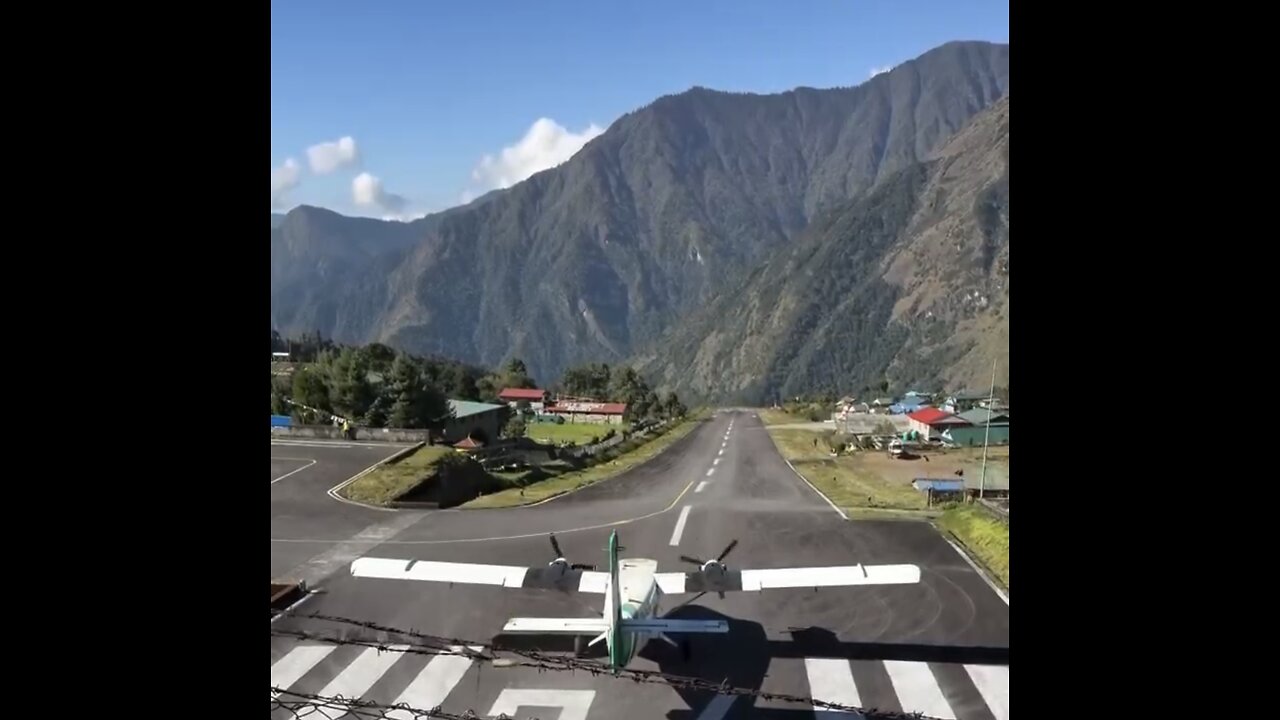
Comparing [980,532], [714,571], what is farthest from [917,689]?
[980,532]

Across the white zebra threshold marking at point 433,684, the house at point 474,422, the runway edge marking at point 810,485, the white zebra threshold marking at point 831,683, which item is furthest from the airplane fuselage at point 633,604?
the house at point 474,422

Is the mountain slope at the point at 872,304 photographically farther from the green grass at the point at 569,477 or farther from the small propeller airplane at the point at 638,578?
the small propeller airplane at the point at 638,578

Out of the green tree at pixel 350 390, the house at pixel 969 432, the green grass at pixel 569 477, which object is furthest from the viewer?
the house at pixel 969 432

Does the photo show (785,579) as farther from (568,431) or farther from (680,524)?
(568,431)

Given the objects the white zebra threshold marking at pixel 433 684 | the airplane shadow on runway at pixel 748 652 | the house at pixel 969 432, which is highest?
the house at pixel 969 432
